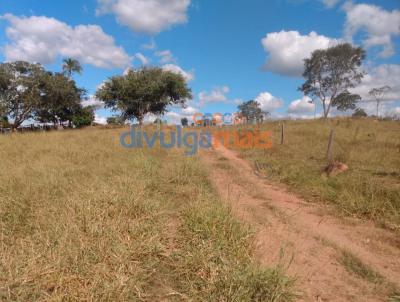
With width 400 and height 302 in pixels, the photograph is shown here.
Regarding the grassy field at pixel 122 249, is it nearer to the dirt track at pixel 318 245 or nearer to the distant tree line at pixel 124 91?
the dirt track at pixel 318 245

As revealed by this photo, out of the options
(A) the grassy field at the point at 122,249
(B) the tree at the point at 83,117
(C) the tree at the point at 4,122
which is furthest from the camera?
(B) the tree at the point at 83,117

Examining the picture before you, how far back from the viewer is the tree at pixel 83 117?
129 feet

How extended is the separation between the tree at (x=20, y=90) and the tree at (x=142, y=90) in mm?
11603

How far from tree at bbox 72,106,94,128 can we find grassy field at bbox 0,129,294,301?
1458 inches

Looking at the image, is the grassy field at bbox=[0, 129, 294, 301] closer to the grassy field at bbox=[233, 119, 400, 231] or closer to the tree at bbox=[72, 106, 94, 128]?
the grassy field at bbox=[233, 119, 400, 231]

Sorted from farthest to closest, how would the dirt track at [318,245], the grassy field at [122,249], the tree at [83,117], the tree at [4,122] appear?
the tree at [83,117]
the tree at [4,122]
the dirt track at [318,245]
the grassy field at [122,249]

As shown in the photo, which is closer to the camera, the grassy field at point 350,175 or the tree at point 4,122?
the grassy field at point 350,175

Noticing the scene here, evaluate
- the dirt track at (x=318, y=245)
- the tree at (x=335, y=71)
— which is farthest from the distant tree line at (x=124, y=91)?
the dirt track at (x=318, y=245)

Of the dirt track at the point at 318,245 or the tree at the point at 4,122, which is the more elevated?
the tree at the point at 4,122

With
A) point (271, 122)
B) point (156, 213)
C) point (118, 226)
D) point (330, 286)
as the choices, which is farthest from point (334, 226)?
point (271, 122)

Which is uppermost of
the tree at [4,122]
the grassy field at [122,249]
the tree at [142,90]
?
the tree at [142,90]

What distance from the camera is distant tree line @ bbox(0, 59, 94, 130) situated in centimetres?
3266

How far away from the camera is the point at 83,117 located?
39781 millimetres

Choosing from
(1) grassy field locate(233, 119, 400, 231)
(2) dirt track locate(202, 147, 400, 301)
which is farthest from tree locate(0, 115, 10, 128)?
(2) dirt track locate(202, 147, 400, 301)
